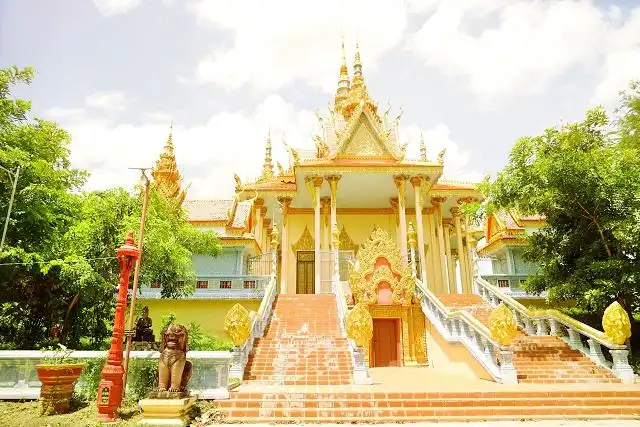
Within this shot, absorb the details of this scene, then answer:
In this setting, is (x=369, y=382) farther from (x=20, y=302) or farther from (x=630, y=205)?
(x=20, y=302)

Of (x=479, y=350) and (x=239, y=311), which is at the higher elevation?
(x=239, y=311)

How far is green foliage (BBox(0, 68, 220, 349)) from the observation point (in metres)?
9.95

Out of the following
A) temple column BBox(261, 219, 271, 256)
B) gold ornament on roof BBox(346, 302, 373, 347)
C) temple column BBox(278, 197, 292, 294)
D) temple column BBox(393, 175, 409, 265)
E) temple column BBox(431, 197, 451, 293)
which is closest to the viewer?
gold ornament on roof BBox(346, 302, 373, 347)

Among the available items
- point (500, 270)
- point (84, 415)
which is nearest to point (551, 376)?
point (84, 415)

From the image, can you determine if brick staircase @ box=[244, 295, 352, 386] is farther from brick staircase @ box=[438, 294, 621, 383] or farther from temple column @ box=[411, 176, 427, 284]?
brick staircase @ box=[438, 294, 621, 383]

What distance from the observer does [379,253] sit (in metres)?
Result: 12.5

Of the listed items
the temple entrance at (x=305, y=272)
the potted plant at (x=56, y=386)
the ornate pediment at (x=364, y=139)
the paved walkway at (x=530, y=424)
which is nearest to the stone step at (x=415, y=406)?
the paved walkway at (x=530, y=424)

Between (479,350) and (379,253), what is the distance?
160 inches

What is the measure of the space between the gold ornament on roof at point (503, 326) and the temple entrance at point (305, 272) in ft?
35.0

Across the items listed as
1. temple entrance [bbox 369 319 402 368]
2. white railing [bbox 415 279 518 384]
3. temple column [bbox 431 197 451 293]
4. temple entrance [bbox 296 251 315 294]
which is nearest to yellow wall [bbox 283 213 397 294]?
temple entrance [bbox 296 251 315 294]

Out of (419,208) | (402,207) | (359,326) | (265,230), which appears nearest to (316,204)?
(402,207)

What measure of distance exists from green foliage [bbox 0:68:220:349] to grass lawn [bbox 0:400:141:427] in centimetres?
305

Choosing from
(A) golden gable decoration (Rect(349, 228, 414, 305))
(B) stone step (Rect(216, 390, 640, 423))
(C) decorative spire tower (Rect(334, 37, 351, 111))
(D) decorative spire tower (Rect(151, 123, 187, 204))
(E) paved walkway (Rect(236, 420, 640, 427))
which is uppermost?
(C) decorative spire tower (Rect(334, 37, 351, 111))

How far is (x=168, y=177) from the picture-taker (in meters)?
19.8
